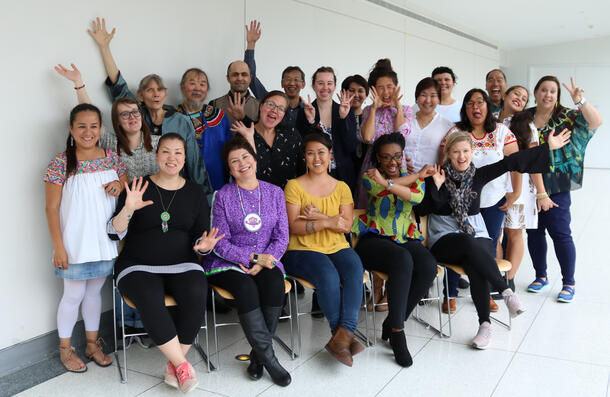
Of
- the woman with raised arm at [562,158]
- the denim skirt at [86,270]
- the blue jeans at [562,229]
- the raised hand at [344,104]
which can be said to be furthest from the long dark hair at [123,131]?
the blue jeans at [562,229]

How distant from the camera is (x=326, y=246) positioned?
10.5ft

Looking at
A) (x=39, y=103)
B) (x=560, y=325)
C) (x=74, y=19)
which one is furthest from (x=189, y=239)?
(x=560, y=325)

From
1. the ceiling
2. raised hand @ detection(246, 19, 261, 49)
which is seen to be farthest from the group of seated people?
the ceiling

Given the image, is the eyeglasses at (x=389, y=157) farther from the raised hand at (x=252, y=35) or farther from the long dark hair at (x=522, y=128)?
the raised hand at (x=252, y=35)

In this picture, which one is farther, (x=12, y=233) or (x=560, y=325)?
(x=560, y=325)

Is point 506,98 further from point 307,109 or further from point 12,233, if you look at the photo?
point 12,233

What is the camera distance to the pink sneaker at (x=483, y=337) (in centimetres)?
317

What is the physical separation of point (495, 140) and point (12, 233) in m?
3.14

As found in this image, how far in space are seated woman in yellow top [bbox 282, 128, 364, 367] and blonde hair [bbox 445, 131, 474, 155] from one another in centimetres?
76

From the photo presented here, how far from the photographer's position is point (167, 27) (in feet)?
12.2

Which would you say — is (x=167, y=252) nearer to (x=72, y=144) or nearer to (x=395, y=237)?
(x=72, y=144)

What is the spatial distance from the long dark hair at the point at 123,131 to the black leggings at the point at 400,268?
1496mm

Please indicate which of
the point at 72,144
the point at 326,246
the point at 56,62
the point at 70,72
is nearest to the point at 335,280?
the point at 326,246

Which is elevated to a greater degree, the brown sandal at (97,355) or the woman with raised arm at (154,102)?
the woman with raised arm at (154,102)
